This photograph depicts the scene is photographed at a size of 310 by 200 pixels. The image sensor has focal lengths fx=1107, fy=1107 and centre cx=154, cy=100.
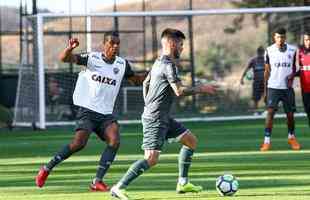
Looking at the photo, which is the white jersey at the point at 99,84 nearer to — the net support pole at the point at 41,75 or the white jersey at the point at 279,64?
the white jersey at the point at 279,64

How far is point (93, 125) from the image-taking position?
43.5 ft

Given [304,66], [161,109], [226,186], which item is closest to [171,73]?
[161,109]

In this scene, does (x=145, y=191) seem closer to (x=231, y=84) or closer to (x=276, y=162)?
(x=276, y=162)

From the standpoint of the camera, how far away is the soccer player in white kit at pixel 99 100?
43.1 feet

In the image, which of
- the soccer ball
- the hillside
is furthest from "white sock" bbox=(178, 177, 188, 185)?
the hillside

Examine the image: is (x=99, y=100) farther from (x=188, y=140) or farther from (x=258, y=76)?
(x=258, y=76)

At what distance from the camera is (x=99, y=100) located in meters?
13.3

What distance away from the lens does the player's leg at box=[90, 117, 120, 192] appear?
13.0m

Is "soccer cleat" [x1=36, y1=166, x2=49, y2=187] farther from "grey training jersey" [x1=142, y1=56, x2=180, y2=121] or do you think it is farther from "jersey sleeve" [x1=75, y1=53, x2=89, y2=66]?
"grey training jersey" [x1=142, y1=56, x2=180, y2=121]

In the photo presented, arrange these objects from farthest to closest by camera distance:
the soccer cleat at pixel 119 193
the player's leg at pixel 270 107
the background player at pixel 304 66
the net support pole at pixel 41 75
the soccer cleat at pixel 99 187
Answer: the net support pole at pixel 41 75
the background player at pixel 304 66
the player's leg at pixel 270 107
the soccer cleat at pixel 99 187
the soccer cleat at pixel 119 193

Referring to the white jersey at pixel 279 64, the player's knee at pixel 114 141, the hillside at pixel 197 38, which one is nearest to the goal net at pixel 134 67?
the hillside at pixel 197 38

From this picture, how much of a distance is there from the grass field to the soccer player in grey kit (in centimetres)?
38

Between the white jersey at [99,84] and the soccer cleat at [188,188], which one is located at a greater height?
the white jersey at [99,84]

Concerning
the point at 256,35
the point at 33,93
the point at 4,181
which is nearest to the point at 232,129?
the point at 33,93
